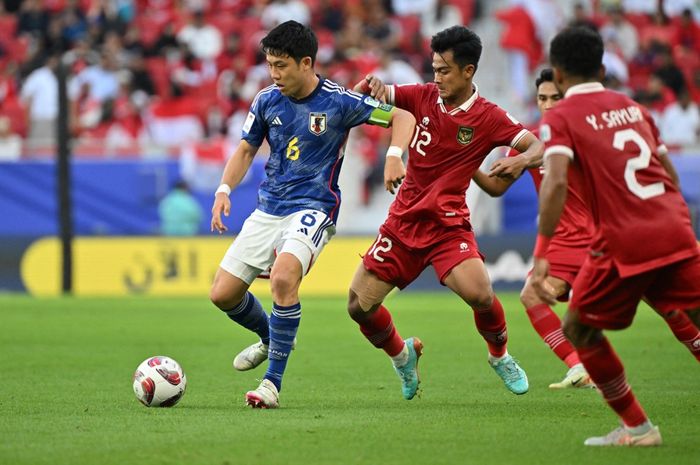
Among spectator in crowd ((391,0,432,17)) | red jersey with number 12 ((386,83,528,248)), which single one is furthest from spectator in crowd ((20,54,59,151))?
red jersey with number 12 ((386,83,528,248))

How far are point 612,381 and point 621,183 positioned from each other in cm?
105

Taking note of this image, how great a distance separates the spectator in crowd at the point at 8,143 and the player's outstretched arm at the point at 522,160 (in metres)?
14.5

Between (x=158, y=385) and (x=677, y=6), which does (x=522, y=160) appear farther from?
(x=677, y=6)

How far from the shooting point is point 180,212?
20.9m

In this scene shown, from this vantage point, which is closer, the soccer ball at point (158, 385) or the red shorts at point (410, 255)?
the soccer ball at point (158, 385)

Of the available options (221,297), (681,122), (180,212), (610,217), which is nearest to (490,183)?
(221,297)

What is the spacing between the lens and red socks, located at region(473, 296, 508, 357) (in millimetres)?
9008

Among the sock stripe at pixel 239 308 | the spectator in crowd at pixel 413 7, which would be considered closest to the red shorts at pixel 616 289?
the sock stripe at pixel 239 308

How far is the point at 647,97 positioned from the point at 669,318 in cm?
1420

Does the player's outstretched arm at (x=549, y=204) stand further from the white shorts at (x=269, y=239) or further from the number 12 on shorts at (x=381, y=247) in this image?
the number 12 on shorts at (x=381, y=247)

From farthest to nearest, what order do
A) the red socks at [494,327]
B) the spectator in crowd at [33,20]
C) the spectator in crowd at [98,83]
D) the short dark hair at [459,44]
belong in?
the spectator in crowd at [33,20] → the spectator in crowd at [98,83] → the red socks at [494,327] → the short dark hair at [459,44]

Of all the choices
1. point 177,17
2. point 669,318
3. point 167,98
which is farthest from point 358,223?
point 669,318

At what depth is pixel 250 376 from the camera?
34.2 feet

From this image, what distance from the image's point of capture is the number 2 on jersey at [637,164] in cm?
641
